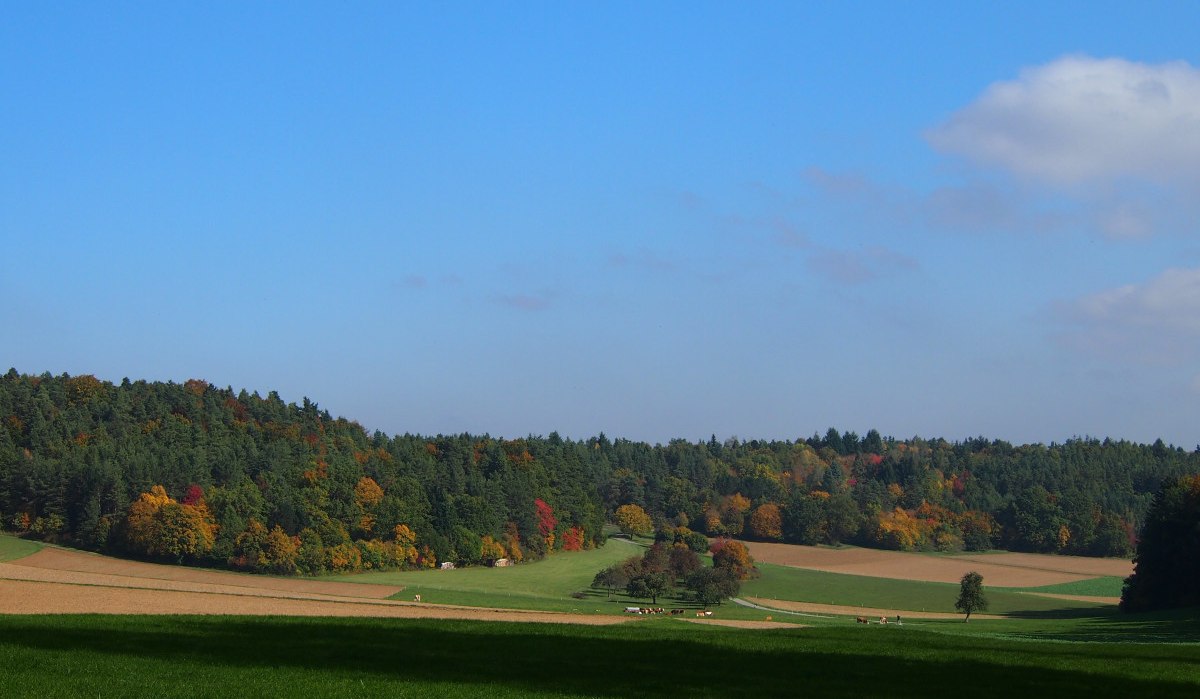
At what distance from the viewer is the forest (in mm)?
110000

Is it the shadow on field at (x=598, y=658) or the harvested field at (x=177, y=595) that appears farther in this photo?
the harvested field at (x=177, y=595)

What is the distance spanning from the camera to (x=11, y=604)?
152ft

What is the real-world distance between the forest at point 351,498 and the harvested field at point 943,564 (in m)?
9.96

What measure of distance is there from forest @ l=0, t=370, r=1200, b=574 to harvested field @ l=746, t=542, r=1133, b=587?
996cm

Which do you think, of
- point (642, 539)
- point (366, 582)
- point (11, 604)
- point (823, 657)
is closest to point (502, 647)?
point (823, 657)

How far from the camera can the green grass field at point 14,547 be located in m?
97.5

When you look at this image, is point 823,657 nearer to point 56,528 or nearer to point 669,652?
point 669,652

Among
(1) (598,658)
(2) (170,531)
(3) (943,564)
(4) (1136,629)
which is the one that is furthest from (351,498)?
(1) (598,658)

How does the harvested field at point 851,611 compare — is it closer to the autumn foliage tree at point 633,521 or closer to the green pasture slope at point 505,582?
the green pasture slope at point 505,582

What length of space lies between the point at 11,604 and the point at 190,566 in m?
59.6

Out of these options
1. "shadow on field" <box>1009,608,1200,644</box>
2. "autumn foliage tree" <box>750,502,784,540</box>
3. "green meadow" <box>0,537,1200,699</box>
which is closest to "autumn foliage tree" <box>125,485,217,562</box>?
"green meadow" <box>0,537,1200,699</box>

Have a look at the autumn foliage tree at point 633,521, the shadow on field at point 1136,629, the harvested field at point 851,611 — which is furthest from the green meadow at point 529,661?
the autumn foliage tree at point 633,521

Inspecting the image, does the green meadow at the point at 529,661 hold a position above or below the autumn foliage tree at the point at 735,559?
above

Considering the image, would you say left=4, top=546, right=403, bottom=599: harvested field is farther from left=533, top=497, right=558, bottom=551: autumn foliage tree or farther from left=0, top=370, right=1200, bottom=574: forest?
left=533, top=497, right=558, bottom=551: autumn foliage tree
